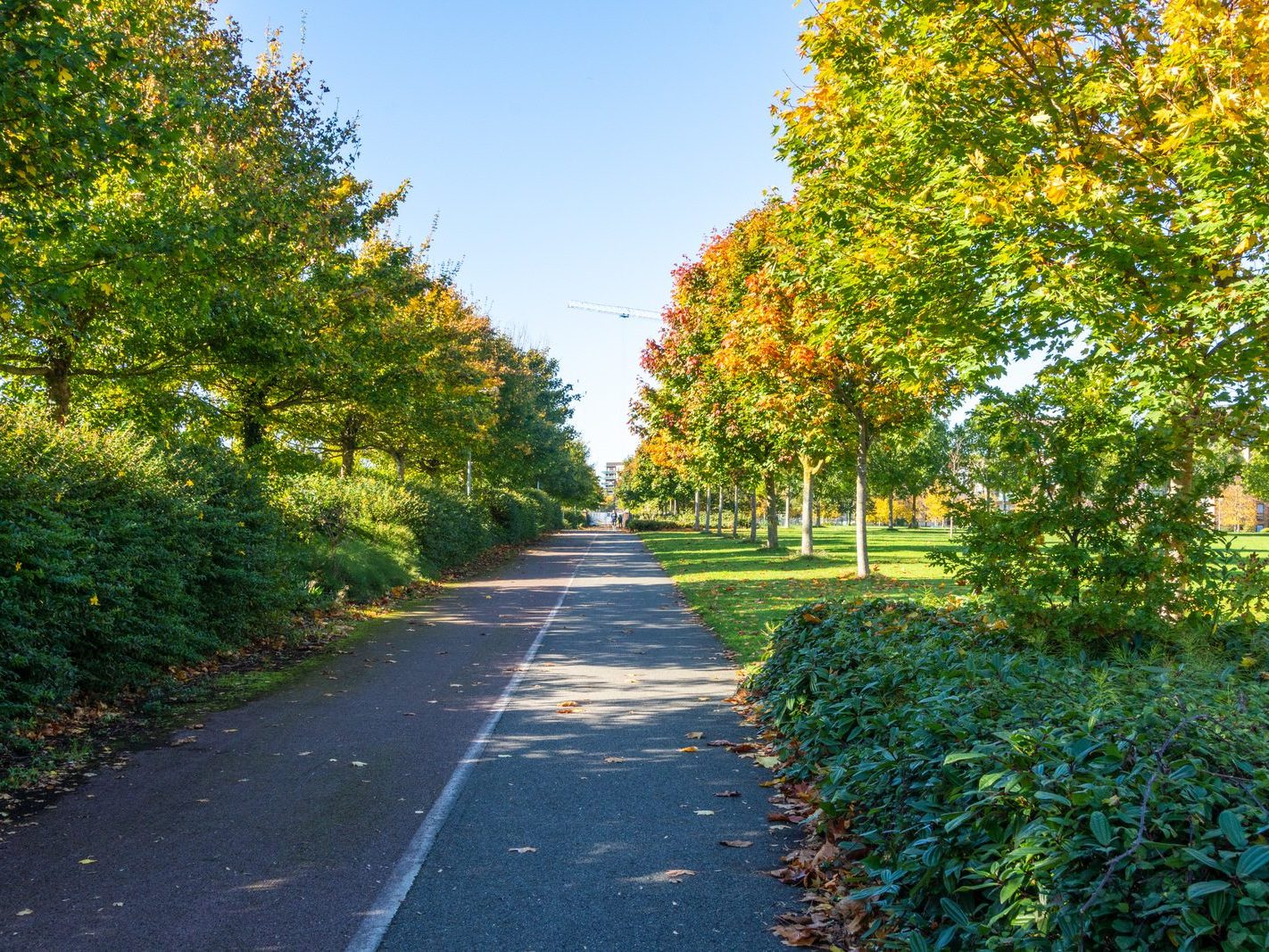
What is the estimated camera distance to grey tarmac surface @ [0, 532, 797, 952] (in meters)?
3.69

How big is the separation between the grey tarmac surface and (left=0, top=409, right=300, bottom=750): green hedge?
41.2 inches

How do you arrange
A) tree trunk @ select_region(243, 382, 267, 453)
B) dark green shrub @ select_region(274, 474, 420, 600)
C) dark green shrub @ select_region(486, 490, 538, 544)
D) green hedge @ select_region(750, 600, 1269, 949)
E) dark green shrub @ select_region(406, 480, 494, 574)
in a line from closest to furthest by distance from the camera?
green hedge @ select_region(750, 600, 1269, 949), dark green shrub @ select_region(274, 474, 420, 600), tree trunk @ select_region(243, 382, 267, 453), dark green shrub @ select_region(406, 480, 494, 574), dark green shrub @ select_region(486, 490, 538, 544)

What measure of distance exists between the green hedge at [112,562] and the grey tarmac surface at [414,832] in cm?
105

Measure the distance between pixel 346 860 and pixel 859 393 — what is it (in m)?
15.6

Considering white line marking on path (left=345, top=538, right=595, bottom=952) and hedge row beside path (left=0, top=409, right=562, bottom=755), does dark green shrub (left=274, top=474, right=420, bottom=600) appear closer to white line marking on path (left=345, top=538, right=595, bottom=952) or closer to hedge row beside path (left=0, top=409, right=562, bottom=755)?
hedge row beside path (left=0, top=409, right=562, bottom=755)

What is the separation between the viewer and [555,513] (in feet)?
217

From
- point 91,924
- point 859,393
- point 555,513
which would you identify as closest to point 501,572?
point 859,393

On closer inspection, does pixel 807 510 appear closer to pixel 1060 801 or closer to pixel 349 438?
pixel 349 438

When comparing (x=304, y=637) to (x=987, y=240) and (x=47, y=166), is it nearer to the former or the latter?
(x=47, y=166)

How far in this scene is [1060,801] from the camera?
A: 295 centimetres

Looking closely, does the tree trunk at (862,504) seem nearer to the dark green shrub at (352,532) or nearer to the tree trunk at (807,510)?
the tree trunk at (807,510)

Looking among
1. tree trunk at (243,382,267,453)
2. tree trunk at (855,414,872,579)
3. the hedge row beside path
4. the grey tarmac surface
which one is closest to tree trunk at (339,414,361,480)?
tree trunk at (243,382,267,453)

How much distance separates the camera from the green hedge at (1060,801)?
2.57 m

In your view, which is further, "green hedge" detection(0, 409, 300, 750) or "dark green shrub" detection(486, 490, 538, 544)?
"dark green shrub" detection(486, 490, 538, 544)
